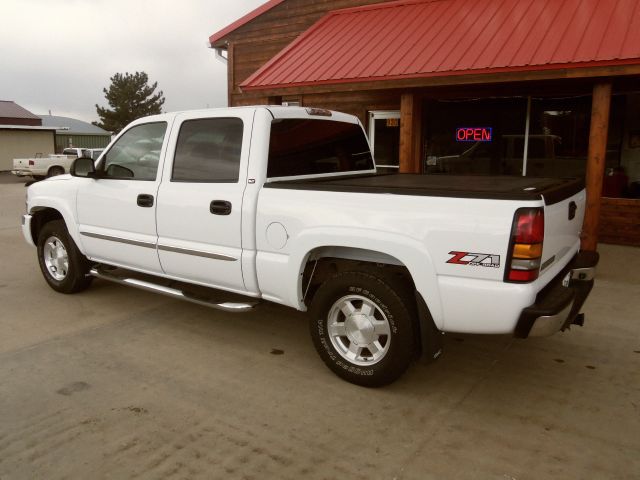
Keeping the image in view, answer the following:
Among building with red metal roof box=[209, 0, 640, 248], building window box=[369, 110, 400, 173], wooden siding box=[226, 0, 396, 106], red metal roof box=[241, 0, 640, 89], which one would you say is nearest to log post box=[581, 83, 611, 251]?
building with red metal roof box=[209, 0, 640, 248]

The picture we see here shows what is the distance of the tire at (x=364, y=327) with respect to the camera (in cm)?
356

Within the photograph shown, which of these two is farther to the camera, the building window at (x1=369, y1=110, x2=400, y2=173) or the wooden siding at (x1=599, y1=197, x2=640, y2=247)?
the building window at (x1=369, y1=110, x2=400, y2=173)

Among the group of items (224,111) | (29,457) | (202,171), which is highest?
(224,111)

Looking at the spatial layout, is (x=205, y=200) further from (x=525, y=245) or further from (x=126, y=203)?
(x=525, y=245)

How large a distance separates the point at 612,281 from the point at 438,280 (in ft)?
14.8

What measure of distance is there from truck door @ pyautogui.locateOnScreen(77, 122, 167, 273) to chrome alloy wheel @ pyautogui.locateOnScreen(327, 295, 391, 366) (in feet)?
6.11

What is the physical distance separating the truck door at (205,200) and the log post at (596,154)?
5.18 m

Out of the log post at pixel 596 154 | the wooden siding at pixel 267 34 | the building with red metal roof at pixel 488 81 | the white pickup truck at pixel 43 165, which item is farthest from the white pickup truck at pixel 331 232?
the white pickup truck at pixel 43 165

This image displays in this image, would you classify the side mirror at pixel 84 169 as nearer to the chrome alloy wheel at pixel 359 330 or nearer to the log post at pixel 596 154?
the chrome alloy wheel at pixel 359 330

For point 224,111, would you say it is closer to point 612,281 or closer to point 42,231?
point 42,231

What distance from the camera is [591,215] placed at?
24.0ft

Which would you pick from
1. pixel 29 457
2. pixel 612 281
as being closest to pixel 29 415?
pixel 29 457

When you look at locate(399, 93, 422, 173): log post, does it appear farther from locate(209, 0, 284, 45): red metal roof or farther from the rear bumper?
locate(209, 0, 284, 45): red metal roof

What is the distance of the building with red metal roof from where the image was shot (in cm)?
741
